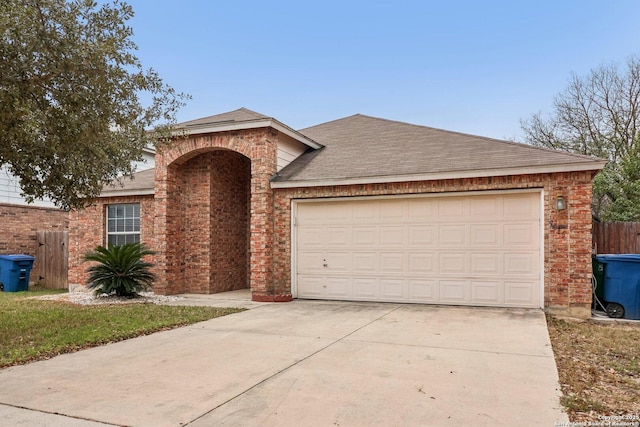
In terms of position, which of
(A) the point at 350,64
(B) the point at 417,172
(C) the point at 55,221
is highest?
(A) the point at 350,64

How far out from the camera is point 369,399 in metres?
3.77

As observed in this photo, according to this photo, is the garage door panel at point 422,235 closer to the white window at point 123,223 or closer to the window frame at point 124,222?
the window frame at point 124,222

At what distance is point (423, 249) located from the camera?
9.27 metres

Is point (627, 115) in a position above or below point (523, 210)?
above

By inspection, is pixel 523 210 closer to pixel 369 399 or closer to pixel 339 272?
pixel 339 272

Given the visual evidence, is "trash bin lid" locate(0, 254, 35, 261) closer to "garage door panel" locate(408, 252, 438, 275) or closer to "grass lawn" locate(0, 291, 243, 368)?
"grass lawn" locate(0, 291, 243, 368)

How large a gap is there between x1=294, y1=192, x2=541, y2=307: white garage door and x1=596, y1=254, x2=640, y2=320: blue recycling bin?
125 centimetres

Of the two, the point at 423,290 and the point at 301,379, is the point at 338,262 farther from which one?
the point at 301,379

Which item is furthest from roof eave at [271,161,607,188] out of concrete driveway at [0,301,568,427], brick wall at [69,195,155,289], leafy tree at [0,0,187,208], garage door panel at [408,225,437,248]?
brick wall at [69,195,155,289]

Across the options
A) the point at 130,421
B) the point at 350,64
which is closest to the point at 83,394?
the point at 130,421

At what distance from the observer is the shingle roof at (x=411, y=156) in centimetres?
848

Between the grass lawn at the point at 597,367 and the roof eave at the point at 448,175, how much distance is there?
276cm

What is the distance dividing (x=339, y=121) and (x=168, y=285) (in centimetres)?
728

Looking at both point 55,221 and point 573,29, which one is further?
point 573,29
